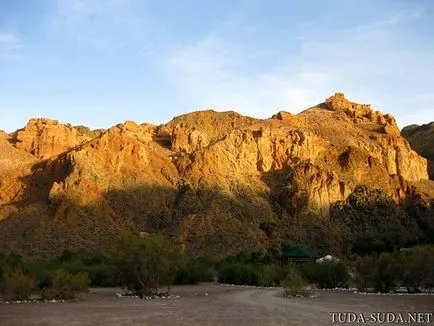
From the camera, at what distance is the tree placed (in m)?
36.5

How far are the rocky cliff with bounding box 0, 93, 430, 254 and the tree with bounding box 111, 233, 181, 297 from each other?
3793cm

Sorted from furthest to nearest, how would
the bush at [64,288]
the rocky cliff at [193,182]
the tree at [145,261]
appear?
the rocky cliff at [193,182], the tree at [145,261], the bush at [64,288]

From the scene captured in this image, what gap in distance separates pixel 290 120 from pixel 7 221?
200 ft

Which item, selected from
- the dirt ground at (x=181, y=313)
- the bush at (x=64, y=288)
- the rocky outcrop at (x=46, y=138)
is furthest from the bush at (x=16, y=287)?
the rocky outcrop at (x=46, y=138)

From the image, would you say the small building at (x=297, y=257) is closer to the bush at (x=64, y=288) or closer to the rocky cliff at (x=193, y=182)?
the rocky cliff at (x=193, y=182)

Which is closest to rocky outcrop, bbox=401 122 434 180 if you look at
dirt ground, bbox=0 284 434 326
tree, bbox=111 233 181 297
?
tree, bbox=111 233 181 297

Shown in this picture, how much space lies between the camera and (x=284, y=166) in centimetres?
10556

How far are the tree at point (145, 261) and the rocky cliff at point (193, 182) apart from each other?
37.9 metres

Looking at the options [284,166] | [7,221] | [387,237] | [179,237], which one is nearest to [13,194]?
[7,221]

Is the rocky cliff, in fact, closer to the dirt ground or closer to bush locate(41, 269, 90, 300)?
bush locate(41, 269, 90, 300)

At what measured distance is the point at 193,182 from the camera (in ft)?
310

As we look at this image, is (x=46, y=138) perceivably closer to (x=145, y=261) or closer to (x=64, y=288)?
(x=145, y=261)

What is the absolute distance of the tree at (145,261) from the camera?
36500 mm

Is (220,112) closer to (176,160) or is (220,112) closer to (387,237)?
(176,160)
